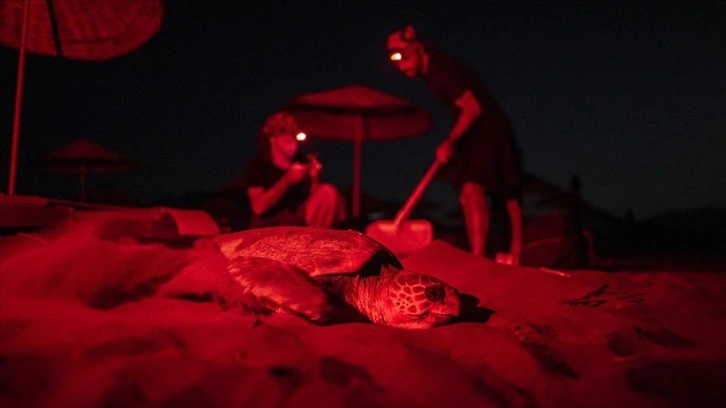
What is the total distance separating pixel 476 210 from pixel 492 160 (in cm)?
35

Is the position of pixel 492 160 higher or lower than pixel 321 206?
higher

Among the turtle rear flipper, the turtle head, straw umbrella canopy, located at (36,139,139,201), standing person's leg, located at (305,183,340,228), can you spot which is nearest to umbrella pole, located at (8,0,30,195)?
the turtle rear flipper

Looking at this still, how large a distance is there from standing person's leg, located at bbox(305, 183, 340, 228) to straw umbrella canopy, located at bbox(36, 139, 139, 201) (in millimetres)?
6416

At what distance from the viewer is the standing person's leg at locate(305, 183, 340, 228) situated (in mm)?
3506

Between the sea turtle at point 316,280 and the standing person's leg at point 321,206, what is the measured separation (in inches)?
47.1

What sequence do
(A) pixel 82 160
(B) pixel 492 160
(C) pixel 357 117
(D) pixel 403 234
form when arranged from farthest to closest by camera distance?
(A) pixel 82 160 → (C) pixel 357 117 → (D) pixel 403 234 → (B) pixel 492 160

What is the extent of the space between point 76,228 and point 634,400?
7.07ft

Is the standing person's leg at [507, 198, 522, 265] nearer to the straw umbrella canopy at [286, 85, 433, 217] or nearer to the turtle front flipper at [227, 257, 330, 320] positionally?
the turtle front flipper at [227, 257, 330, 320]

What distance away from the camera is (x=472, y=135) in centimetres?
354

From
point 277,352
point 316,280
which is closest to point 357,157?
point 316,280

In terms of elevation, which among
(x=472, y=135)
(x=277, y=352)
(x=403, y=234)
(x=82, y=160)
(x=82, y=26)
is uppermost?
(x=82, y=26)

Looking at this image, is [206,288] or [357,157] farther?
[357,157]

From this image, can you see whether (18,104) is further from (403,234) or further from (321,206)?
(403,234)

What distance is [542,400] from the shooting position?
1244 millimetres
